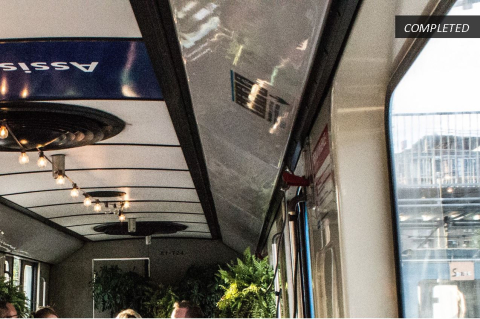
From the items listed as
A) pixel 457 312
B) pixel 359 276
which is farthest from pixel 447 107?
pixel 359 276

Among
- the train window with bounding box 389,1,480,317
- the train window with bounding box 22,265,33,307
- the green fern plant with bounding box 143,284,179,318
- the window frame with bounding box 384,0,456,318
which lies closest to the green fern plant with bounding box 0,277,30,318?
the train window with bounding box 22,265,33,307

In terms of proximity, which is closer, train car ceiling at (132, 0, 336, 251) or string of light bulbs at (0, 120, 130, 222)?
train car ceiling at (132, 0, 336, 251)

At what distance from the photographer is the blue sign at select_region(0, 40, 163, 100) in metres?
4.10

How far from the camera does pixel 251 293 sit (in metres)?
8.88

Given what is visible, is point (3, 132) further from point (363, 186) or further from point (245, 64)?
point (363, 186)

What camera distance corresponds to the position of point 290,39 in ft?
9.82

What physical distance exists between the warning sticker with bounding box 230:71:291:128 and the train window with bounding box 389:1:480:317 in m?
1.03

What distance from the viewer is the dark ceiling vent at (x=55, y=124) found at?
212 inches

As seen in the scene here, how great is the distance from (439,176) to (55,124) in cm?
403

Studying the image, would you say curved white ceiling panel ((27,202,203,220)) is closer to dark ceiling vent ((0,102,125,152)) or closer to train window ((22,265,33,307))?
train window ((22,265,33,307))

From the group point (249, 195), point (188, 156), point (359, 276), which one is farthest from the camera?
point (249, 195)

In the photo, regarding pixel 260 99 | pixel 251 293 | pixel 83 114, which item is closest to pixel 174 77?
pixel 260 99

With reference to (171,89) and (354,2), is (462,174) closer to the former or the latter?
(354,2)

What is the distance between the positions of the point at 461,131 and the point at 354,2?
62 centimetres
